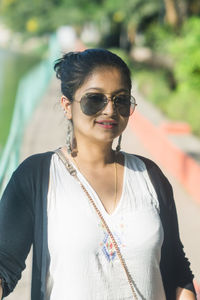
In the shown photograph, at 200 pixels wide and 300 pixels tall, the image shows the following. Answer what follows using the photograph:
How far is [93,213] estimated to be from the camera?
194cm

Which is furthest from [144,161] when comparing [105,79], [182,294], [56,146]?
[56,146]

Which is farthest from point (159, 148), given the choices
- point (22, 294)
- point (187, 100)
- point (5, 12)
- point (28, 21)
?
point (5, 12)

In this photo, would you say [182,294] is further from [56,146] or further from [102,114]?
[56,146]

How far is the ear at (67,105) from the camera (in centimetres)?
217

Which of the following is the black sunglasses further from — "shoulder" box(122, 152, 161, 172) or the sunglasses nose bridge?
→ "shoulder" box(122, 152, 161, 172)

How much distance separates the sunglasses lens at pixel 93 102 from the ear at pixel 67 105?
101mm

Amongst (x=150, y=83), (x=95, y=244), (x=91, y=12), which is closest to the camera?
(x=95, y=244)

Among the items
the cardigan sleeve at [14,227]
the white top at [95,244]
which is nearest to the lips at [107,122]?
the white top at [95,244]

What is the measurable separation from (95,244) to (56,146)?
29.9 ft

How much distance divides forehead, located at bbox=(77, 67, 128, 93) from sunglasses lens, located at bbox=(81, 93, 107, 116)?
3 cm

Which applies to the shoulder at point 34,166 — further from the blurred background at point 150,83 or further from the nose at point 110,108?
the blurred background at point 150,83

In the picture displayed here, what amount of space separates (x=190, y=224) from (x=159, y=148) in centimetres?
358

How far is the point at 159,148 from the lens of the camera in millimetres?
10023

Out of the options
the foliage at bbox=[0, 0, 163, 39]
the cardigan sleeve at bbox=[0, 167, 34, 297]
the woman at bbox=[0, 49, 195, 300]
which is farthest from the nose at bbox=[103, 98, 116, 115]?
the foliage at bbox=[0, 0, 163, 39]
